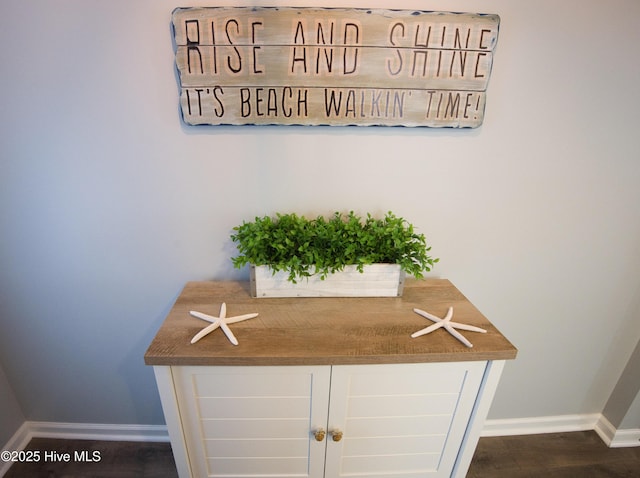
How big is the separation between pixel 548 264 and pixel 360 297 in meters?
0.79

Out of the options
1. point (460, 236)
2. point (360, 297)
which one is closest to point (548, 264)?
point (460, 236)

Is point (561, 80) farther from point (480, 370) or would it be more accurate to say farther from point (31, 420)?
point (31, 420)

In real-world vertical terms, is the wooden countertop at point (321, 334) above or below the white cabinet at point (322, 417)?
above

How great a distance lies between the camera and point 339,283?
98 cm

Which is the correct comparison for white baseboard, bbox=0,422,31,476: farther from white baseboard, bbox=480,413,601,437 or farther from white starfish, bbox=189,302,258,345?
white baseboard, bbox=480,413,601,437

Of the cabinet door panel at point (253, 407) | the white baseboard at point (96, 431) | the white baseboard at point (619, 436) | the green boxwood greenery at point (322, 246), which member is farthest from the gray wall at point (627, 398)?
the white baseboard at point (96, 431)

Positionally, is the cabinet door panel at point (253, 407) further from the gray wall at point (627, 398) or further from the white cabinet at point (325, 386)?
the gray wall at point (627, 398)

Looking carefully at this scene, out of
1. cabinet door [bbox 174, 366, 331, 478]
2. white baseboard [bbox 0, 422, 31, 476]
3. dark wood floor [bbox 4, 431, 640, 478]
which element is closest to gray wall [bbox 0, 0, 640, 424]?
white baseboard [bbox 0, 422, 31, 476]

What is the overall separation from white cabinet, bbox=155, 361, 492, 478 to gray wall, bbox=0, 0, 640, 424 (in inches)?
16.4

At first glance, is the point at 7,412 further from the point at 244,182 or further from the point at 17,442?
the point at 244,182

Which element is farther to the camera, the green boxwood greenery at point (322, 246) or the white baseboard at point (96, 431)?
the white baseboard at point (96, 431)

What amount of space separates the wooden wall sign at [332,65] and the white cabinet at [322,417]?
0.77m

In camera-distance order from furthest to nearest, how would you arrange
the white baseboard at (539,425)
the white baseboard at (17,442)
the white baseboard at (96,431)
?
the white baseboard at (539,425), the white baseboard at (96,431), the white baseboard at (17,442)

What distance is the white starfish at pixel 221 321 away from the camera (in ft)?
2.61
